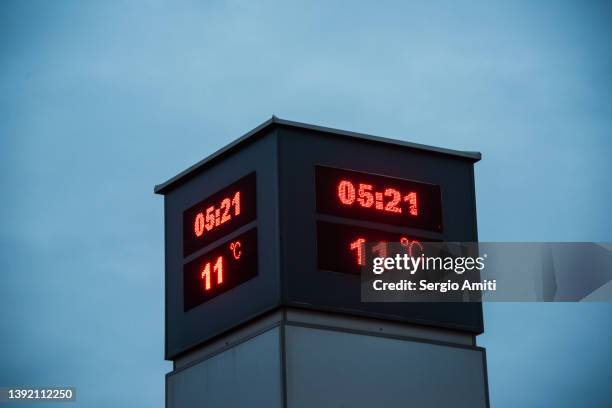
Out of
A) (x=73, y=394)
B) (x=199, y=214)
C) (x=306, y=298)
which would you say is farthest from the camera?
(x=73, y=394)

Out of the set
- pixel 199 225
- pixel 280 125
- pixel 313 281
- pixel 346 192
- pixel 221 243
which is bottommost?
pixel 313 281

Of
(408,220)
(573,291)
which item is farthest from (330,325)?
(573,291)

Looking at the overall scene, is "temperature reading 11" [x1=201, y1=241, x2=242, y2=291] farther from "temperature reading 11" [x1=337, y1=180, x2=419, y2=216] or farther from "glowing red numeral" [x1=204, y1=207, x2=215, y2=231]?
"temperature reading 11" [x1=337, y1=180, x2=419, y2=216]

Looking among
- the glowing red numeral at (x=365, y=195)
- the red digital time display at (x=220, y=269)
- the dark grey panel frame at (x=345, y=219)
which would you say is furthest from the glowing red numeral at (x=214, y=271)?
the glowing red numeral at (x=365, y=195)

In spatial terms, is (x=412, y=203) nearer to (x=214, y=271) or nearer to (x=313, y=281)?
(x=313, y=281)

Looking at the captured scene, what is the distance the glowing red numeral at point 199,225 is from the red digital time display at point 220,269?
12.5 inches

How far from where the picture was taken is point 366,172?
681 inches

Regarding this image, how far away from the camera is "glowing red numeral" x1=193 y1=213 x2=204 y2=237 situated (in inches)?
701

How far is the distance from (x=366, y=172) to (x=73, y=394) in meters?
5.72

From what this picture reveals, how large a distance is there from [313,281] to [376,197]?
4.63 feet

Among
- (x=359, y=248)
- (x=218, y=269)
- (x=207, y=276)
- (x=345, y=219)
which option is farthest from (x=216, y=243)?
(x=359, y=248)

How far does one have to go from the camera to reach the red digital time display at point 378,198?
55.8 ft

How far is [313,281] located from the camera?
16.6m

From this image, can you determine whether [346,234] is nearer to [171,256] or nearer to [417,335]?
[417,335]
